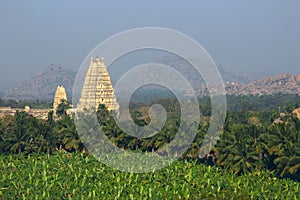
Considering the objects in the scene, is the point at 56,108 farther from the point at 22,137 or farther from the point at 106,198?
the point at 106,198

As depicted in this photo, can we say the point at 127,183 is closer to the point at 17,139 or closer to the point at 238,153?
the point at 238,153

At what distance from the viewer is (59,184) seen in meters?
46.8

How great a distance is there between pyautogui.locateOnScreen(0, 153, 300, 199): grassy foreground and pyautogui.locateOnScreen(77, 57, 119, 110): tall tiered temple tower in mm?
33941

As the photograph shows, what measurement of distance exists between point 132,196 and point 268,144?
804 inches

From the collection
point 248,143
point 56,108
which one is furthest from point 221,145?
point 56,108

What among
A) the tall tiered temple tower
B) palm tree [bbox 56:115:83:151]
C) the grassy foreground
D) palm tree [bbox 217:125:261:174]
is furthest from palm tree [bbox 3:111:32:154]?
the tall tiered temple tower

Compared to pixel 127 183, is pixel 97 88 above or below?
above

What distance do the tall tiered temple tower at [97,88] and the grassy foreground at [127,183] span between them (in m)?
33.9

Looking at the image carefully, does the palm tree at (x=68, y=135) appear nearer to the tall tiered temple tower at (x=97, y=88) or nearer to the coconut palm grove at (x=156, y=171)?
the coconut palm grove at (x=156, y=171)

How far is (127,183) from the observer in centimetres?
4828

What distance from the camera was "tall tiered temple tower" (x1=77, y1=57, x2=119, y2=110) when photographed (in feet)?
300

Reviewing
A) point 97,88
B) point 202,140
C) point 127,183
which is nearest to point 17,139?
point 127,183

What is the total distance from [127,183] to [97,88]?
49.7 metres

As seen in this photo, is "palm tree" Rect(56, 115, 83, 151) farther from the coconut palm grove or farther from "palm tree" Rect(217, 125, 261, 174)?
"palm tree" Rect(217, 125, 261, 174)
